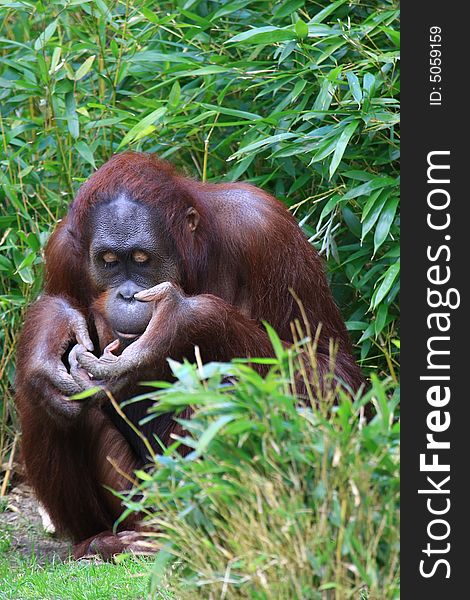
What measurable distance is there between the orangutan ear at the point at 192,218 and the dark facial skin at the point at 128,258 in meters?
0.12

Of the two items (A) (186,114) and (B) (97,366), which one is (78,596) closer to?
(B) (97,366)

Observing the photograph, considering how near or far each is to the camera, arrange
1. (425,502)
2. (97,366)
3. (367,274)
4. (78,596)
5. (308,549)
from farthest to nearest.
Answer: (367,274)
(97,366)
(78,596)
(425,502)
(308,549)

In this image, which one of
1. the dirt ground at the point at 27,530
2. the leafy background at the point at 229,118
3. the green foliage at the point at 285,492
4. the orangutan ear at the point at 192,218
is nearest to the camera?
the green foliage at the point at 285,492

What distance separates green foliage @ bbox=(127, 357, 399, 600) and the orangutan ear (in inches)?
68.4

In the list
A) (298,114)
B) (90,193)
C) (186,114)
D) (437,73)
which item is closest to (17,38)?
(186,114)

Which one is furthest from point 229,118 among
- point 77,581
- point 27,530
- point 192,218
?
point 77,581

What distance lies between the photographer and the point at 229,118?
5.68m

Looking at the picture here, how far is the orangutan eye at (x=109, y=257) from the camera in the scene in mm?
4246

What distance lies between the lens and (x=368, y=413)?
466cm

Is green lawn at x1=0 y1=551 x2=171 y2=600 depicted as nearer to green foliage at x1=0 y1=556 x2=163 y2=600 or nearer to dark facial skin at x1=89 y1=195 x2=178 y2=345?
green foliage at x1=0 y1=556 x2=163 y2=600

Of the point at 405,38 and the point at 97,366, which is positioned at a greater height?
the point at 405,38

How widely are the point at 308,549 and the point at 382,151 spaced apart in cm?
307

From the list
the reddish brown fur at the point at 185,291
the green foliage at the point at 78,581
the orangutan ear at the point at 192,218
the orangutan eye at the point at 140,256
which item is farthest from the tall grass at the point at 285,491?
the orangutan ear at the point at 192,218

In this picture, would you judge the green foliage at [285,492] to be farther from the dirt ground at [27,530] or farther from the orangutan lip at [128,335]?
the dirt ground at [27,530]
